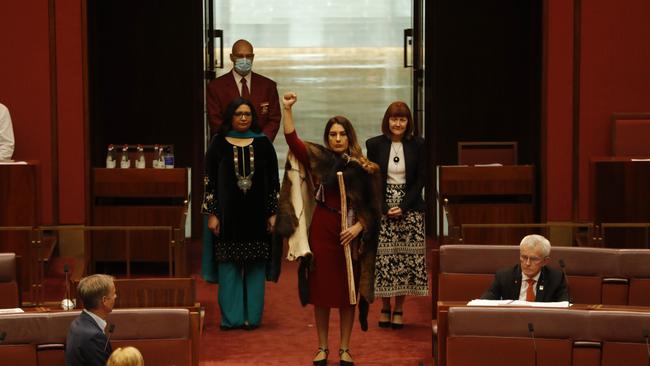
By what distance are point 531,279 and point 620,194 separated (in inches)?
130

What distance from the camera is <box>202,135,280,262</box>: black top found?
910 centimetres

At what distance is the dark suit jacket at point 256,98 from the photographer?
1034 cm

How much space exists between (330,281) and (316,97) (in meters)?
7.12

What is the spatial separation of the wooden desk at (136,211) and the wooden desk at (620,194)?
11.2 feet

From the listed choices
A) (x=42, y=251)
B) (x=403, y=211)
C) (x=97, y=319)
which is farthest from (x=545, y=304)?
(x=42, y=251)

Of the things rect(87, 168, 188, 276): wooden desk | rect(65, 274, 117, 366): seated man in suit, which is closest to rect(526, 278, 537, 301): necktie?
rect(65, 274, 117, 366): seated man in suit

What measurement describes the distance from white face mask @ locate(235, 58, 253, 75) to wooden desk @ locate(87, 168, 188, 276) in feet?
3.81

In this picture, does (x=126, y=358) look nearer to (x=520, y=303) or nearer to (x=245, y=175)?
(x=520, y=303)

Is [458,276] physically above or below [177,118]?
below

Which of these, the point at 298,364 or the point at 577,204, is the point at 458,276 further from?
the point at 577,204

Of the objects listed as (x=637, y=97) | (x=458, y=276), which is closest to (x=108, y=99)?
(x=637, y=97)

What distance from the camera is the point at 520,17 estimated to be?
13086 millimetres

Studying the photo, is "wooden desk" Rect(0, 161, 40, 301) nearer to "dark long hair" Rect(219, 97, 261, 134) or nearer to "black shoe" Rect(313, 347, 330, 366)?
"dark long hair" Rect(219, 97, 261, 134)

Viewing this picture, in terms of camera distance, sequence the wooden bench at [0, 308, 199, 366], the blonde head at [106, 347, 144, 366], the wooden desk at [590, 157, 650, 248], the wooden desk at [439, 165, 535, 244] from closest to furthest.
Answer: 1. the blonde head at [106, 347, 144, 366]
2. the wooden bench at [0, 308, 199, 366]
3. the wooden desk at [590, 157, 650, 248]
4. the wooden desk at [439, 165, 535, 244]
